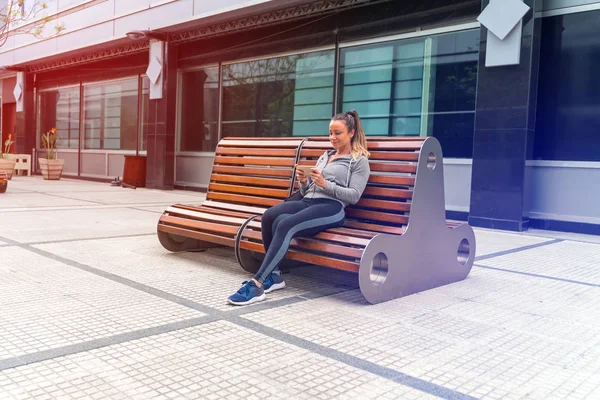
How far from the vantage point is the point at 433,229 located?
4418mm

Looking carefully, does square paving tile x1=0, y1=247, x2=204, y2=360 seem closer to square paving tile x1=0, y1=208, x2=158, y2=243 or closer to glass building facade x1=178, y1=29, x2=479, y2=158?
square paving tile x1=0, y1=208, x2=158, y2=243

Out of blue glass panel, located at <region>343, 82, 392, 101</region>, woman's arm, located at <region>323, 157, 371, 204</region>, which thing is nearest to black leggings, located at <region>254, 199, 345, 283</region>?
woman's arm, located at <region>323, 157, 371, 204</region>

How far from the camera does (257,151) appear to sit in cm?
545

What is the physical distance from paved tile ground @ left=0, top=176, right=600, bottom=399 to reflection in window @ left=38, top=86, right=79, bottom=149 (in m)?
16.0

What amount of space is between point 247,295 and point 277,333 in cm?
64

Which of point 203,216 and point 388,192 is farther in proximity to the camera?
point 203,216

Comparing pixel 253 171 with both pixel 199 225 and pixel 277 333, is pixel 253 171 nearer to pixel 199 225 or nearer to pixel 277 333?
pixel 199 225

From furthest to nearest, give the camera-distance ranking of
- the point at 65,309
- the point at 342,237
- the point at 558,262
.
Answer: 1. the point at 558,262
2. the point at 342,237
3. the point at 65,309

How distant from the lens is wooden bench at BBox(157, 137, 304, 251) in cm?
492

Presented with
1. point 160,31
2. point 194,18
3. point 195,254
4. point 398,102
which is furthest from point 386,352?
point 160,31

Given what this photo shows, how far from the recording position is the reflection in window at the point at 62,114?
2038 centimetres

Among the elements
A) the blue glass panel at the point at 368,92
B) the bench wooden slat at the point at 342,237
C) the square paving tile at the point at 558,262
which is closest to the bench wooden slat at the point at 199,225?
the bench wooden slat at the point at 342,237

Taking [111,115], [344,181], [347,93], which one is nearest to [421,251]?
[344,181]

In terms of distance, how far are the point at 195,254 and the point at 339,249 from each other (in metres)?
2.18
